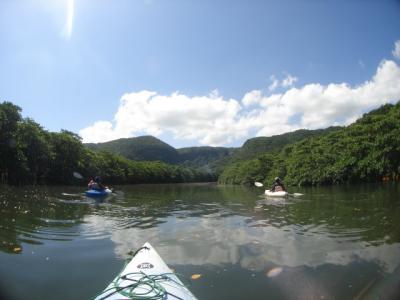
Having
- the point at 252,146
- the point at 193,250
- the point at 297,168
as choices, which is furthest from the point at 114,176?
the point at 252,146

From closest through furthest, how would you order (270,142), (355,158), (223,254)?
1. (223,254)
2. (355,158)
3. (270,142)

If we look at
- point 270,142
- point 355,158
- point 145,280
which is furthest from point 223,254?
point 270,142

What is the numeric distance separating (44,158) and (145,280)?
4833 cm

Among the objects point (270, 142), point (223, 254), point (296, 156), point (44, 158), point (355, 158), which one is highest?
point (270, 142)

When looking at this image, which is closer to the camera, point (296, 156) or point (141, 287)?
point (141, 287)

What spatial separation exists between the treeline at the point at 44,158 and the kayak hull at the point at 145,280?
29383 mm

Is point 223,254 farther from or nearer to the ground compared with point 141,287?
nearer to the ground

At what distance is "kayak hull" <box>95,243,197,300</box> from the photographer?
181 inches

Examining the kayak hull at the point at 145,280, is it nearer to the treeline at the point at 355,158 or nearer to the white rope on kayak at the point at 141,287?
the white rope on kayak at the point at 141,287

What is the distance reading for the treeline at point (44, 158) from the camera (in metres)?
40.4

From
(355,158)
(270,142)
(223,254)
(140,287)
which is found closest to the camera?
(140,287)

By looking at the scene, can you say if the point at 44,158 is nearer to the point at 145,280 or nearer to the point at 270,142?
the point at 145,280

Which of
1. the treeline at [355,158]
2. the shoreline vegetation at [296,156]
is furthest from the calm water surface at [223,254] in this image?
the treeline at [355,158]

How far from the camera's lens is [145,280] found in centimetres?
513
